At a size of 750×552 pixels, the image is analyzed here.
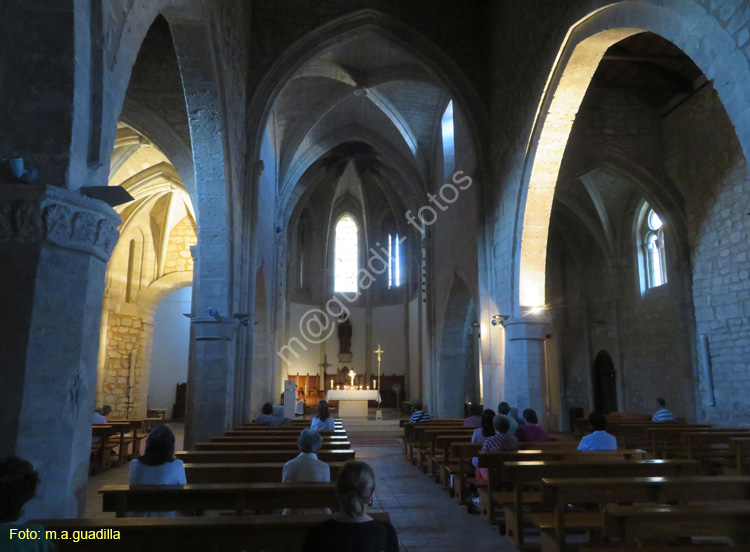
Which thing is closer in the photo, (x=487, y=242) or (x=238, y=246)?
(x=238, y=246)

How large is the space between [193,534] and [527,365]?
7.82 meters

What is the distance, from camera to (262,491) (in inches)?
126

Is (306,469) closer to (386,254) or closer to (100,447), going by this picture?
(100,447)

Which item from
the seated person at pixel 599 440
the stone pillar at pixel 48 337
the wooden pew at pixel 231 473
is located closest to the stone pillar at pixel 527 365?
the seated person at pixel 599 440

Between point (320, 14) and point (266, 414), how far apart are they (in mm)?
8289

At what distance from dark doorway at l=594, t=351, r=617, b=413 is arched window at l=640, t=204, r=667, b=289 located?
306 cm

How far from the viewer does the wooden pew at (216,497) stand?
3184 millimetres

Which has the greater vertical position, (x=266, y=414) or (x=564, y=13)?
(x=564, y=13)

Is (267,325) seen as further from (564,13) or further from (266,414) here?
(564,13)

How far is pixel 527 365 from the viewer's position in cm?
945

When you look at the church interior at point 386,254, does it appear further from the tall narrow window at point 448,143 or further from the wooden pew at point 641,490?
the tall narrow window at point 448,143

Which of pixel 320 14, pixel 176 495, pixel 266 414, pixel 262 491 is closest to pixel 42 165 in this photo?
pixel 176 495

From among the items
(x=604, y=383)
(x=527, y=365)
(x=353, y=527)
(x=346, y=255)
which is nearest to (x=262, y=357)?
(x=527, y=365)

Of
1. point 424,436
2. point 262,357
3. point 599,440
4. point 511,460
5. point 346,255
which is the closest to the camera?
point 511,460
